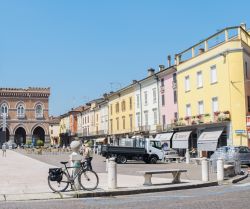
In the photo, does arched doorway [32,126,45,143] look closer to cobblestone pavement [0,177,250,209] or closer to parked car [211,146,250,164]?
parked car [211,146,250,164]

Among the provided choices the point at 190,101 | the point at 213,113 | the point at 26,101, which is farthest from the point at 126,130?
the point at 26,101

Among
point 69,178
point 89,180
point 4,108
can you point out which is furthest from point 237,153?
point 4,108

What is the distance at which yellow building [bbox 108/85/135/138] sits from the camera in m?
63.9

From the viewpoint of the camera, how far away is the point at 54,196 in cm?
1402

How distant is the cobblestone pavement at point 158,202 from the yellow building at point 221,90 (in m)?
24.8

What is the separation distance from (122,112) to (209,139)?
28148 mm

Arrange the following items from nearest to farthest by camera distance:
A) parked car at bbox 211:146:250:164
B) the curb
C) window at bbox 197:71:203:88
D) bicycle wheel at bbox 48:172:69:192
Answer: the curb
bicycle wheel at bbox 48:172:69:192
parked car at bbox 211:146:250:164
window at bbox 197:71:203:88

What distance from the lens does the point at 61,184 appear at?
610 inches

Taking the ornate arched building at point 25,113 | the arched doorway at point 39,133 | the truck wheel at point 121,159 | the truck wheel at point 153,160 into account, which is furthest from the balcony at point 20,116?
the truck wheel at point 153,160

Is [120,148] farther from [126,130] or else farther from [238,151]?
[126,130]

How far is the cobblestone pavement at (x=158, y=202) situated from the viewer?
11508mm

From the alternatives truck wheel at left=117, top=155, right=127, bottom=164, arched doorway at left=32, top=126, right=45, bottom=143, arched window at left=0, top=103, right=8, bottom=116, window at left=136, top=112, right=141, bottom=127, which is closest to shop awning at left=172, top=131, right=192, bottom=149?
truck wheel at left=117, top=155, right=127, bottom=164

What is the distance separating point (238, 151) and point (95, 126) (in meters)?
58.1

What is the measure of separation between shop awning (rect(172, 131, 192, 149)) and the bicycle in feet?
101
